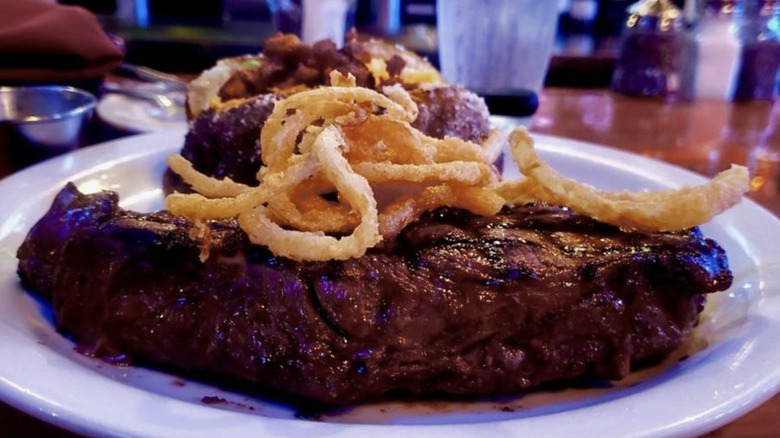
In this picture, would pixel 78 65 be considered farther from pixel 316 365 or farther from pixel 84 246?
pixel 316 365

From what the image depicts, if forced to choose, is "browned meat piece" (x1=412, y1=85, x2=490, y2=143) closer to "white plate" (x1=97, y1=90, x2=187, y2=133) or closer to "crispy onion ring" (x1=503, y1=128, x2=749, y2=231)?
"crispy onion ring" (x1=503, y1=128, x2=749, y2=231)

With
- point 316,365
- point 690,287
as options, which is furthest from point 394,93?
point 690,287

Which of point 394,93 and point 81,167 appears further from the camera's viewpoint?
point 81,167

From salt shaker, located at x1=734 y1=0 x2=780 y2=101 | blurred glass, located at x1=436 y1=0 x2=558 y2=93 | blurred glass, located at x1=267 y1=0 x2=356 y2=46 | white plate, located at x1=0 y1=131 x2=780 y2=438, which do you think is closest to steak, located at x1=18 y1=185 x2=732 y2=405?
white plate, located at x1=0 y1=131 x2=780 y2=438

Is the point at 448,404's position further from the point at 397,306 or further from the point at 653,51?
the point at 653,51

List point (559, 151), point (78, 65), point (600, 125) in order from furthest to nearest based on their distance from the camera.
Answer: point (600, 125) → point (78, 65) → point (559, 151)

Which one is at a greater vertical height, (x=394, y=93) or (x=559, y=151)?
(x=394, y=93)

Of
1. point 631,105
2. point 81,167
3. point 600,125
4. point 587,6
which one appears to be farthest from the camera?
point 587,6

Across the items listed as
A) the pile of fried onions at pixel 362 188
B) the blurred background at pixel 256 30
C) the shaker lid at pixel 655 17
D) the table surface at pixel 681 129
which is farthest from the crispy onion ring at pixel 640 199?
the shaker lid at pixel 655 17
